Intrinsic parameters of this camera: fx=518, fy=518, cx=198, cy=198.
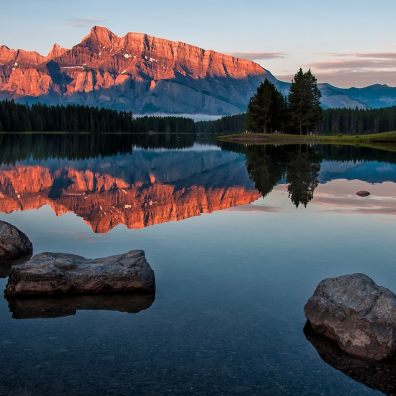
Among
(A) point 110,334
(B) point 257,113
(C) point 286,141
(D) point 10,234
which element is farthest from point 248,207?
(B) point 257,113

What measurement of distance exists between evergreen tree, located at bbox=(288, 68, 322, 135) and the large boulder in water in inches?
5788

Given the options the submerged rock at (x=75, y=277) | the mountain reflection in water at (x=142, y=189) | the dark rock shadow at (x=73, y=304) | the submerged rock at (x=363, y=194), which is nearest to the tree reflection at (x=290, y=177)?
the mountain reflection in water at (x=142, y=189)

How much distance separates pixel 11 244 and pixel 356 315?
585 inches

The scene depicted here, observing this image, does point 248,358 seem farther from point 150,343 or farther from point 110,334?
point 110,334

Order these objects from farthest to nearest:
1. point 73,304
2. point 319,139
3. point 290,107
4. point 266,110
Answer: point 290,107 → point 319,139 → point 266,110 → point 73,304

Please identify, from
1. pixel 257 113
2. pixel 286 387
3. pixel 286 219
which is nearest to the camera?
pixel 286 387

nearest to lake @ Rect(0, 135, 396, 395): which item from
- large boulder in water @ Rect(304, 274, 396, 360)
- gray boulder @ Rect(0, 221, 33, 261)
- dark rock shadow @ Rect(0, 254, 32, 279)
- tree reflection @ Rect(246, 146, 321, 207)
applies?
large boulder in water @ Rect(304, 274, 396, 360)

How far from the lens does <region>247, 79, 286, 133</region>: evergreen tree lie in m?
157

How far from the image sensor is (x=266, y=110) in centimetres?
15625

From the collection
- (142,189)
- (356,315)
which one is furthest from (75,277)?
(142,189)

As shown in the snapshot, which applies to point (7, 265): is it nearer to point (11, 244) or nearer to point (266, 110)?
point (11, 244)

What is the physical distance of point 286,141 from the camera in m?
150

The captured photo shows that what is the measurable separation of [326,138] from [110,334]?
153 metres

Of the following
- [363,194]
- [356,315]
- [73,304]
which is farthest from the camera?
[363,194]
